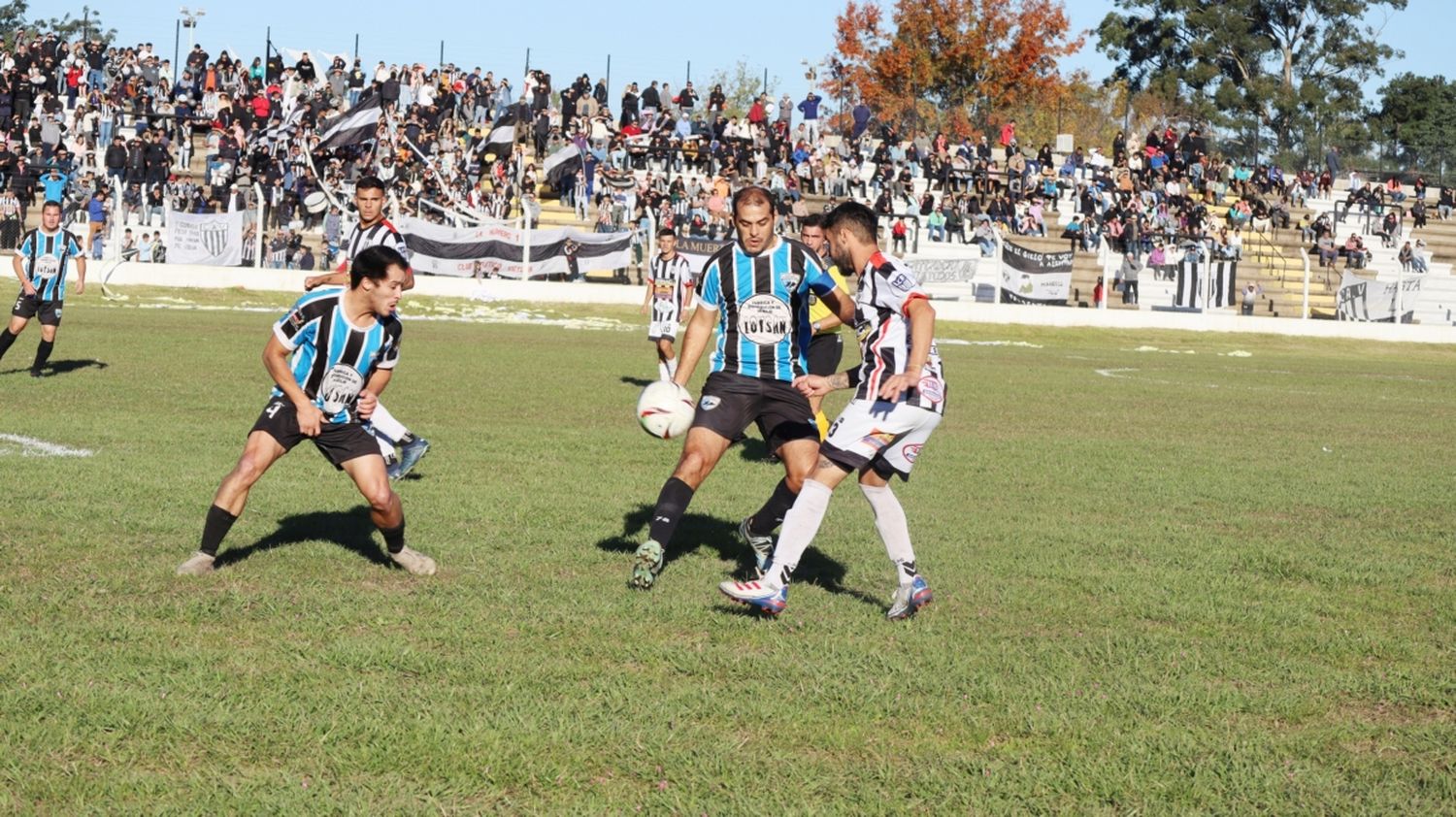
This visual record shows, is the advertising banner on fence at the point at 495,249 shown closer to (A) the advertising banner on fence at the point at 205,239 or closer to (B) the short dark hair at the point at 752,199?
(A) the advertising banner on fence at the point at 205,239

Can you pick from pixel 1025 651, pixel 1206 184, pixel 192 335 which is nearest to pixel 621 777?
pixel 1025 651

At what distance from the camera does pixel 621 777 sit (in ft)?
14.8

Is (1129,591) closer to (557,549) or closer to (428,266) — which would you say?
(557,549)

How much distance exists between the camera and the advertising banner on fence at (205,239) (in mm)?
33375

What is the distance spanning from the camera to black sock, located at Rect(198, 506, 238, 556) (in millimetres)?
6945

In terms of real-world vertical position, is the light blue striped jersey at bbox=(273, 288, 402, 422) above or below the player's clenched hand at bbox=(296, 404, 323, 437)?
above

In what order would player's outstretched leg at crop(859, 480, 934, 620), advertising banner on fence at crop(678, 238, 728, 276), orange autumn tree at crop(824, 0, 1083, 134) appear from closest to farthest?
player's outstretched leg at crop(859, 480, 934, 620)
advertising banner on fence at crop(678, 238, 728, 276)
orange autumn tree at crop(824, 0, 1083, 134)

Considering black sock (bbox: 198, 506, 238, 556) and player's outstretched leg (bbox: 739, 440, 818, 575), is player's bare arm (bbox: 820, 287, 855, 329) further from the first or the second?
black sock (bbox: 198, 506, 238, 556)

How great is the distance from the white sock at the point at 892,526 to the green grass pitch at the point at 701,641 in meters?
0.30

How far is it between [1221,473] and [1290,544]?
3301mm

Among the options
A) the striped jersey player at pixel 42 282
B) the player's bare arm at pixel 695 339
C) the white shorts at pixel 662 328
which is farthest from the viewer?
the white shorts at pixel 662 328

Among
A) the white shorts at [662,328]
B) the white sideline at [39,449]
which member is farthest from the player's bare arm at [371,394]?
the white shorts at [662,328]

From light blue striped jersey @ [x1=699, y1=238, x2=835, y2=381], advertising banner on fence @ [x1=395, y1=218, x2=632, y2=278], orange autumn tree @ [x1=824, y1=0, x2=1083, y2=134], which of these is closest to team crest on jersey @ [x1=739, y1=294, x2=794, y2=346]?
light blue striped jersey @ [x1=699, y1=238, x2=835, y2=381]

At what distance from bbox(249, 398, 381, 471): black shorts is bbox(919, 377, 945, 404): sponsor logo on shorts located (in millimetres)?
2552
